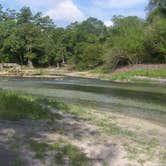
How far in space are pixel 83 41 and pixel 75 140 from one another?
7773cm

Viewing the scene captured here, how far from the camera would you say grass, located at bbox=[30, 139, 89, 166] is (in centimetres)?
910

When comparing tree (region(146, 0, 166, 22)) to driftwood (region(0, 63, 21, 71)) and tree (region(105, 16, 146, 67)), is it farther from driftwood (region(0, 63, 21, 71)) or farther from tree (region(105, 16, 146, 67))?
driftwood (region(0, 63, 21, 71))

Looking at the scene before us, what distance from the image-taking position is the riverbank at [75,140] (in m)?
9.33

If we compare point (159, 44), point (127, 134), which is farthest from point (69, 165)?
point (159, 44)

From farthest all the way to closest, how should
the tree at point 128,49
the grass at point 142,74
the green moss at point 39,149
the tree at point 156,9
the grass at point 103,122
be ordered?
the tree at point 156,9 < the tree at point 128,49 < the grass at point 142,74 < the grass at point 103,122 < the green moss at point 39,149

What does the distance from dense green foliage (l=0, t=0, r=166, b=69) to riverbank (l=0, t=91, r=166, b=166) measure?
146ft

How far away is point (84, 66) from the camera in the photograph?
241 feet

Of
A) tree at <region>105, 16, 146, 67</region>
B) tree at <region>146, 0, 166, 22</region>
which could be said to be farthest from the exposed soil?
tree at <region>146, 0, 166, 22</region>

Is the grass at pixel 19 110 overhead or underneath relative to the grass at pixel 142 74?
overhead

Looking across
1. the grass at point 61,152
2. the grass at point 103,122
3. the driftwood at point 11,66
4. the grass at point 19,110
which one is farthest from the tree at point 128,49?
the grass at point 61,152

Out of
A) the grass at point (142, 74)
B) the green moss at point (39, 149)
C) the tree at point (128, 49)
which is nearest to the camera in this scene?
the green moss at point (39, 149)

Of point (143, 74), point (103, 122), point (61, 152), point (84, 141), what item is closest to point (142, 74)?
point (143, 74)

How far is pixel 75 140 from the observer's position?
1090cm

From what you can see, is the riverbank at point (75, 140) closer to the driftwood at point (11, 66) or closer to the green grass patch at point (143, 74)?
the green grass patch at point (143, 74)
